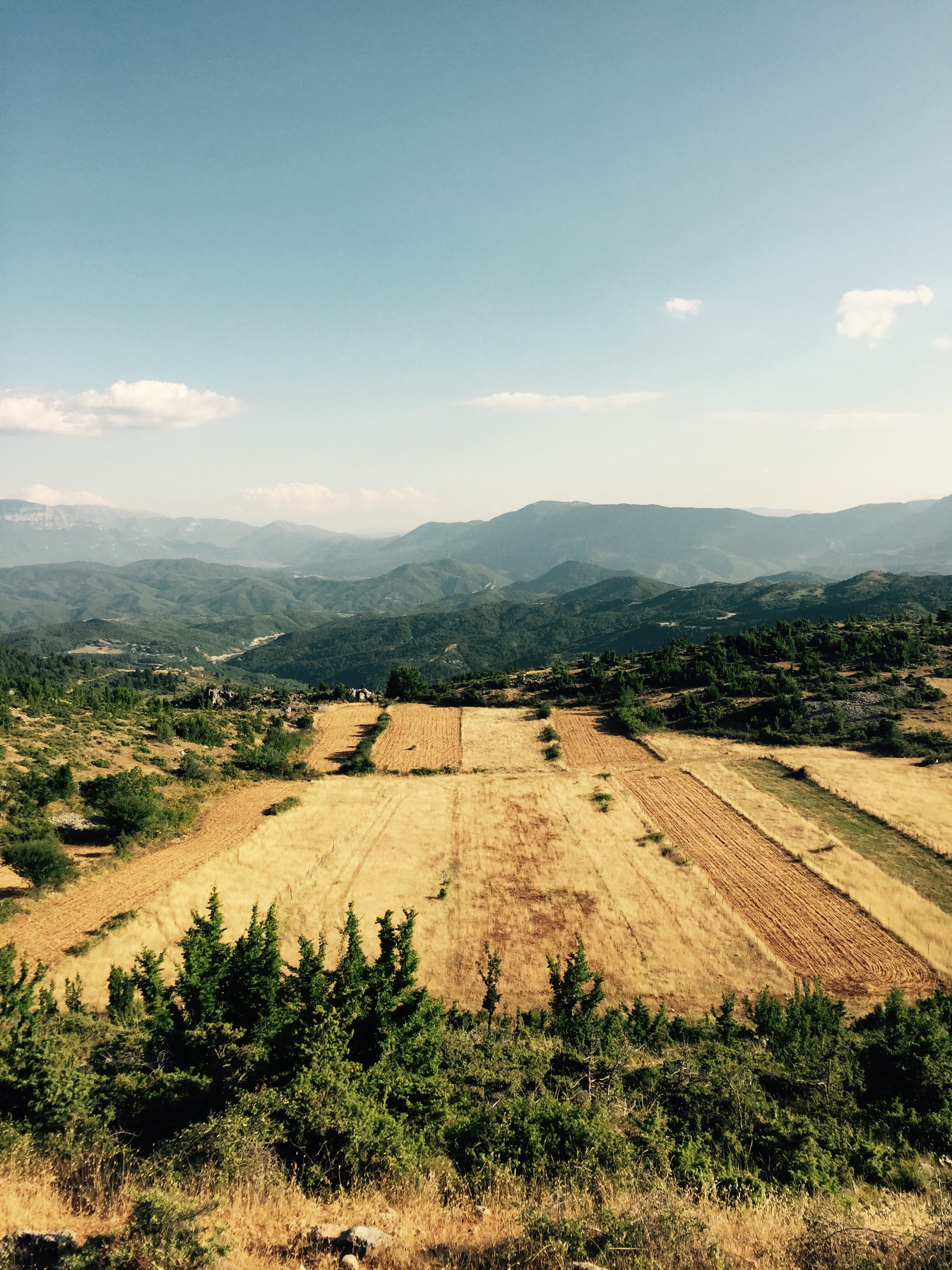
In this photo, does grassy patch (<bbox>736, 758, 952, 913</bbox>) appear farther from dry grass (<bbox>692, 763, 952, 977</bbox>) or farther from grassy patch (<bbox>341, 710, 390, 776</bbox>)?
grassy patch (<bbox>341, 710, 390, 776</bbox>)

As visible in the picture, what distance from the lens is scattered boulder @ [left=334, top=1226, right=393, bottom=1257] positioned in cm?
766

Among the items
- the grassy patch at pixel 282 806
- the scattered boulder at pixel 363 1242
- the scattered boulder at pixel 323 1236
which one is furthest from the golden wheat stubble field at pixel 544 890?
the scattered boulder at pixel 363 1242

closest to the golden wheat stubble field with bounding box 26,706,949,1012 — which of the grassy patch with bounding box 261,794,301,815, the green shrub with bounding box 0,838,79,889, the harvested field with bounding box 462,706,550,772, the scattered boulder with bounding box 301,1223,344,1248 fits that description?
the grassy patch with bounding box 261,794,301,815

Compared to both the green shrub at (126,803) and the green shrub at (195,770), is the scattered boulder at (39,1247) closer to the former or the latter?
the green shrub at (126,803)

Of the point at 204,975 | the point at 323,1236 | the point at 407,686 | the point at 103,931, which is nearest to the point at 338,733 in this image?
the point at 407,686

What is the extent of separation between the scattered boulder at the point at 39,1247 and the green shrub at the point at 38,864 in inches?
980

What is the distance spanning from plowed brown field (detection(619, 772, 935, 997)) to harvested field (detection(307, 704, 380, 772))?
88.7 ft

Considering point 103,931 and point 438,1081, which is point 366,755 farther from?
point 438,1081

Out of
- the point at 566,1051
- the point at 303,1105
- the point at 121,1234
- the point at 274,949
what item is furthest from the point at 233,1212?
the point at 566,1051

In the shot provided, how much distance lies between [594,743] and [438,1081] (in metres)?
41.4

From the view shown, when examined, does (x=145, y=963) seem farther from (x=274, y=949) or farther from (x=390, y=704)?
(x=390, y=704)

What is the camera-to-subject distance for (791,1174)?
35.8 feet

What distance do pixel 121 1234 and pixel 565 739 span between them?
48155mm

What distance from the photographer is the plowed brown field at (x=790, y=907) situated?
24.0 m
